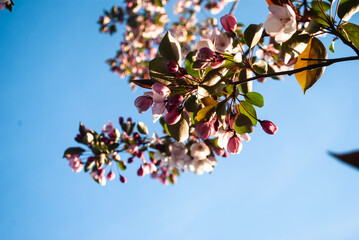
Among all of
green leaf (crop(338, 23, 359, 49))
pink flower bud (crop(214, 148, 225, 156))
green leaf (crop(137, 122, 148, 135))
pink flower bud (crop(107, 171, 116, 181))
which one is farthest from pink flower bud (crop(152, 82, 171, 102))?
pink flower bud (crop(107, 171, 116, 181))

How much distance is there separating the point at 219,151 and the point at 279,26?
3.46 feet

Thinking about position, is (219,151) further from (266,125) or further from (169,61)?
(169,61)

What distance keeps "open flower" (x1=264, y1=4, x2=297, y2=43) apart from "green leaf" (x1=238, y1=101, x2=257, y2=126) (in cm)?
34

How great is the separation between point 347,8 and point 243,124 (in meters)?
0.66

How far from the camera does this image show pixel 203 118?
1.14 meters

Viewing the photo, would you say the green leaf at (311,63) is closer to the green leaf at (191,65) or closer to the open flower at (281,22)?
the open flower at (281,22)

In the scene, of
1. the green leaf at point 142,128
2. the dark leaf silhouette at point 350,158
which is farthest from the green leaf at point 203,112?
the green leaf at point 142,128

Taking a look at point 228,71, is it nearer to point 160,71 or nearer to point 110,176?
point 160,71

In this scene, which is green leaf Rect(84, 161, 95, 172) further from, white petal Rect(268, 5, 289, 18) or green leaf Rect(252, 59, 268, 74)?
white petal Rect(268, 5, 289, 18)

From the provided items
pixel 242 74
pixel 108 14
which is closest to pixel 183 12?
pixel 108 14

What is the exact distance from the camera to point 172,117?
1.06m

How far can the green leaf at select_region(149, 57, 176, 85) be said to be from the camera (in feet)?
3.49

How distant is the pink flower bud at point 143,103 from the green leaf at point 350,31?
91 centimetres

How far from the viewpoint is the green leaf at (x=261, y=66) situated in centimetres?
109
